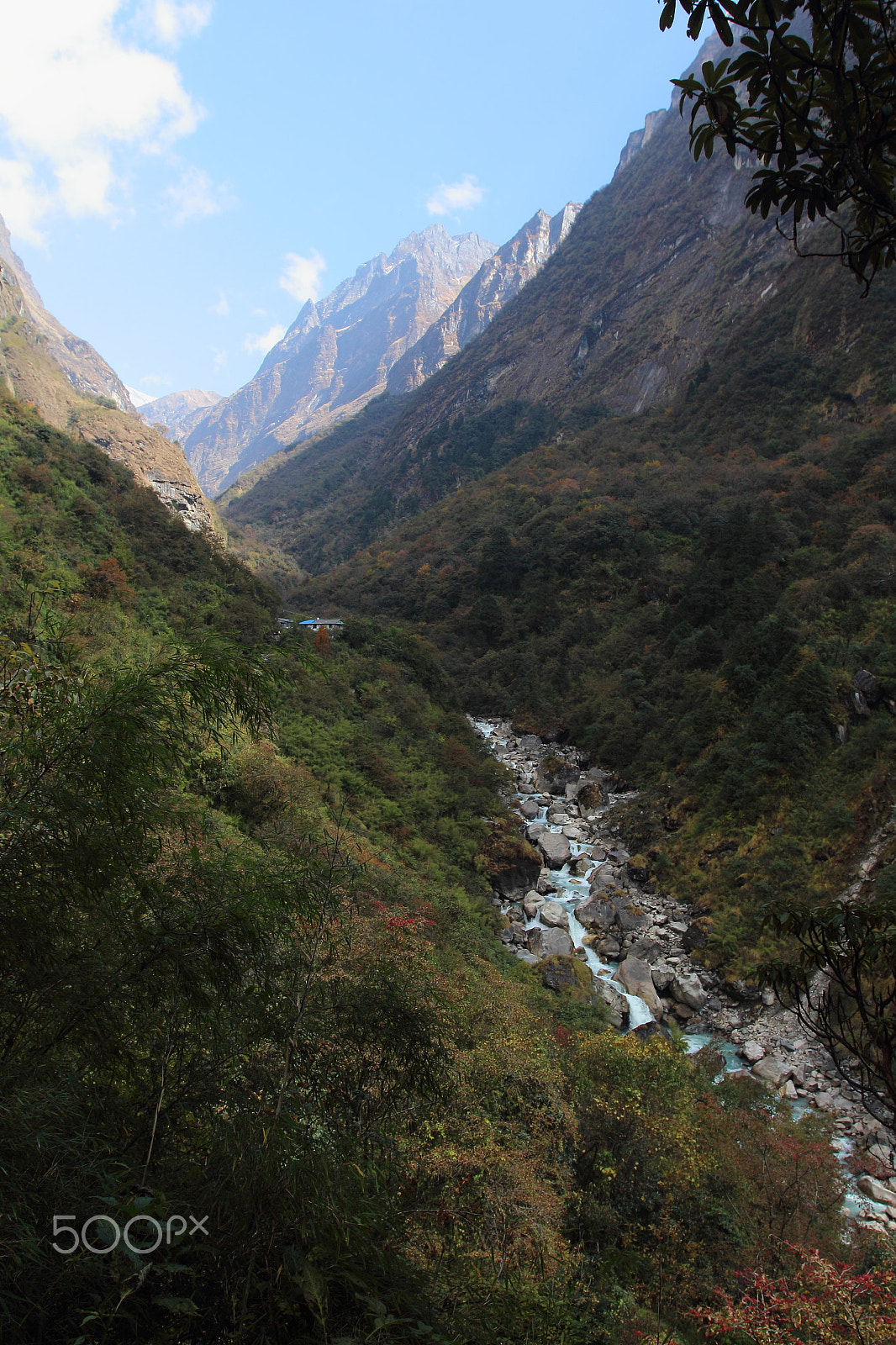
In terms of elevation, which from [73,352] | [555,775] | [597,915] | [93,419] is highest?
[73,352]

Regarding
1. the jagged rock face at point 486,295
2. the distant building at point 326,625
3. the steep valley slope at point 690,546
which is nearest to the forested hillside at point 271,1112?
the steep valley slope at point 690,546

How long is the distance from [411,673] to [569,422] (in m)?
49.0

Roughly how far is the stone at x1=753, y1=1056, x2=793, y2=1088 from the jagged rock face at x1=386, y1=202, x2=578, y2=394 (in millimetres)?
149887

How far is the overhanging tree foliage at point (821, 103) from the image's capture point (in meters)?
1.82

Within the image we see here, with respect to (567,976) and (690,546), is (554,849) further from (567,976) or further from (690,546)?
(690,546)

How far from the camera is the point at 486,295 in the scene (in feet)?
498

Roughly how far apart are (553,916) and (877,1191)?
8186 millimetres

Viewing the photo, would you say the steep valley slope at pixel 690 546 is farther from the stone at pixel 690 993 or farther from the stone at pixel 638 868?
the stone at pixel 690 993

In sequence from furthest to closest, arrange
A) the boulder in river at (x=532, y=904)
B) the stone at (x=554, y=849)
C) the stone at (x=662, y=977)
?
1. the stone at (x=554, y=849)
2. the boulder in river at (x=532, y=904)
3. the stone at (x=662, y=977)

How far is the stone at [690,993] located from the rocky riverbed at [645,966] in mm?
22

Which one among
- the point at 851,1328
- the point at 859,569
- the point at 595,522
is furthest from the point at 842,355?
the point at 851,1328

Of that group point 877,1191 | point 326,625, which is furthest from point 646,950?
point 326,625

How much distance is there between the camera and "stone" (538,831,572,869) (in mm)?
19266

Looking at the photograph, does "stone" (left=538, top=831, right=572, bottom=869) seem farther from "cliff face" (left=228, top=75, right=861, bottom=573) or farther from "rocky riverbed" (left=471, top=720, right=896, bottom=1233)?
"cliff face" (left=228, top=75, right=861, bottom=573)
